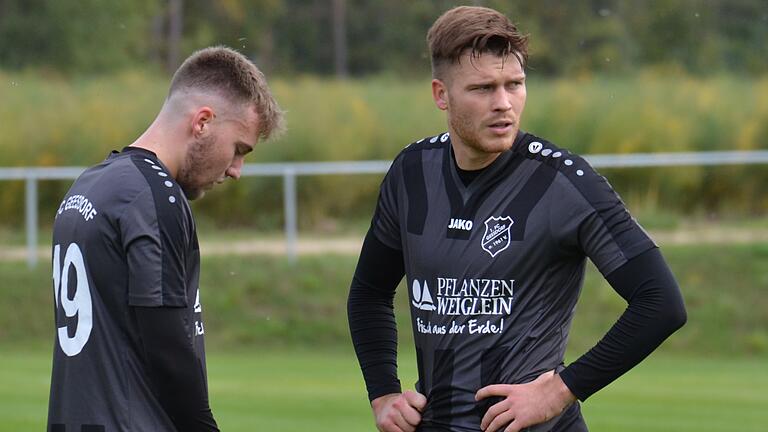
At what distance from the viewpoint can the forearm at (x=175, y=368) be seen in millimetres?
3934

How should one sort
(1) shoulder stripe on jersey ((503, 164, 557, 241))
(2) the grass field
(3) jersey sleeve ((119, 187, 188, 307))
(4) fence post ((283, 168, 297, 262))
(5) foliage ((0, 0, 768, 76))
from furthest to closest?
(5) foliage ((0, 0, 768, 76))
(4) fence post ((283, 168, 297, 262))
(2) the grass field
(1) shoulder stripe on jersey ((503, 164, 557, 241))
(3) jersey sleeve ((119, 187, 188, 307))

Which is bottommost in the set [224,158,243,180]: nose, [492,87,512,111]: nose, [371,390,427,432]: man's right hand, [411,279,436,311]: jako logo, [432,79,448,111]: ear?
[371,390,427,432]: man's right hand

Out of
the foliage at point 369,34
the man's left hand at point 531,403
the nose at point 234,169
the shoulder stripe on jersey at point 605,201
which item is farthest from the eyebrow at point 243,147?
the foliage at point 369,34

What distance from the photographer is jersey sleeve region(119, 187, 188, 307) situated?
3.90 meters

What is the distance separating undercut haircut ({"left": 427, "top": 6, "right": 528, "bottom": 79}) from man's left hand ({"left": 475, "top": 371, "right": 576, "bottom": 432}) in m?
0.97

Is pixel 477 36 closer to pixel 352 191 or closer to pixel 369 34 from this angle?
pixel 352 191

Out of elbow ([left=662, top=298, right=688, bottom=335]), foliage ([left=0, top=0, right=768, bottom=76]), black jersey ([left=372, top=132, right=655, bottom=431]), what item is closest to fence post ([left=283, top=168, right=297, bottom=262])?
black jersey ([left=372, top=132, right=655, bottom=431])

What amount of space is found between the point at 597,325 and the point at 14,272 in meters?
7.42

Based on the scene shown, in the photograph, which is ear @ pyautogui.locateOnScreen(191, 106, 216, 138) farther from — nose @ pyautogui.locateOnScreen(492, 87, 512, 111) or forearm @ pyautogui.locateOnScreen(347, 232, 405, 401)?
nose @ pyautogui.locateOnScreen(492, 87, 512, 111)

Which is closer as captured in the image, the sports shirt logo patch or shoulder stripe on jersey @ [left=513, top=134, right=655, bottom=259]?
shoulder stripe on jersey @ [left=513, top=134, right=655, bottom=259]

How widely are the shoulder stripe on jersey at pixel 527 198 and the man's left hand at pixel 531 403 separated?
17.0 inches

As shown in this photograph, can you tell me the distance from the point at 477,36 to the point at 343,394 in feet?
27.7

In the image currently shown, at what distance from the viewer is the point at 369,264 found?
15.3 ft

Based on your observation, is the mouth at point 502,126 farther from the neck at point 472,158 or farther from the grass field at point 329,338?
the grass field at point 329,338
